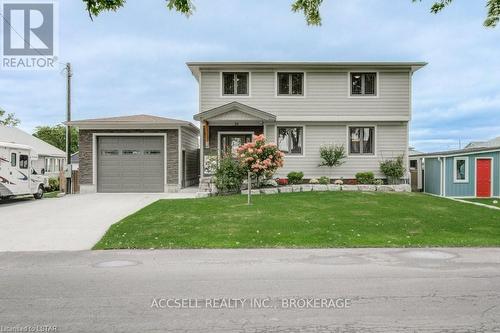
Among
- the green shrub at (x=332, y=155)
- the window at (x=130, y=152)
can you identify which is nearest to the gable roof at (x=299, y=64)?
the green shrub at (x=332, y=155)

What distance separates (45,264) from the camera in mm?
7723

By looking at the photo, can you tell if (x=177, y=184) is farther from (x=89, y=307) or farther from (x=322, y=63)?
(x=89, y=307)

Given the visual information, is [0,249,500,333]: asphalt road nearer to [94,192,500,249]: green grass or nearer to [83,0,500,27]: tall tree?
[94,192,500,249]: green grass

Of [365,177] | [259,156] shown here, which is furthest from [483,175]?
[259,156]

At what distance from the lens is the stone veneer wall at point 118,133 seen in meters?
22.0

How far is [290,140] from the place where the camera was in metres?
22.6

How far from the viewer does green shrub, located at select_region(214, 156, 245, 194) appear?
1934 centimetres

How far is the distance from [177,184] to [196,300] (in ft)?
55.2

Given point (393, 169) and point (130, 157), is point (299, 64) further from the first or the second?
point (130, 157)

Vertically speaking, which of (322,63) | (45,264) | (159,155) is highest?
(322,63)

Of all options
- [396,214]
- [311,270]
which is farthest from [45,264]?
[396,214]

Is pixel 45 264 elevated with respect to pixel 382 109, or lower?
lower

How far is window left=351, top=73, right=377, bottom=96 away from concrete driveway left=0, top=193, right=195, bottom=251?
12.4 metres

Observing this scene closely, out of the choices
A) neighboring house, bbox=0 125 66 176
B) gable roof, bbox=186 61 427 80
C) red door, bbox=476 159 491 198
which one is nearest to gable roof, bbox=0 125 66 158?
neighboring house, bbox=0 125 66 176
